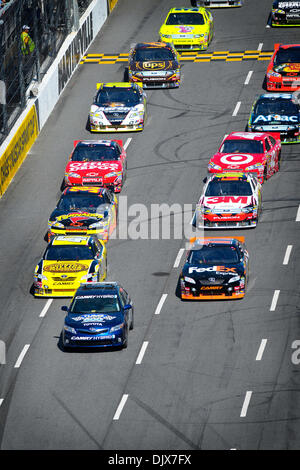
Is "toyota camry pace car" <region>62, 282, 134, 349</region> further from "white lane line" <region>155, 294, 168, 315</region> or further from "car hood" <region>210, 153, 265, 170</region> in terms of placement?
"car hood" <region>210, 153, 265, 170</region>

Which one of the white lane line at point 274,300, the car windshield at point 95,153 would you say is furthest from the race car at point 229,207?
the car windshield at point 95,153

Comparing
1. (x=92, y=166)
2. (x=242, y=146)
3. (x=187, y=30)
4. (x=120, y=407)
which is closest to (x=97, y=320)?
(x=120, y=407)

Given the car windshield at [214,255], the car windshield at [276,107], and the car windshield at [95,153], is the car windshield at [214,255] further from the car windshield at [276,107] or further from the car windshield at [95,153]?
the car windshield at [276,107]

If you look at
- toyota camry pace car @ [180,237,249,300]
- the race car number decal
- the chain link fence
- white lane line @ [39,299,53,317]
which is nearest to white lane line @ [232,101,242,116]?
the chain link fence

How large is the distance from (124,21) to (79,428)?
36.5 metres

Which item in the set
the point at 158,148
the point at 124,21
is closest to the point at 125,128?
the point at 158,148

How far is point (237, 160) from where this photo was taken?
43406 millimetres

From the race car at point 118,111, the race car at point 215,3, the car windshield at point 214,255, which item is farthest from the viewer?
the race car at point 215,3

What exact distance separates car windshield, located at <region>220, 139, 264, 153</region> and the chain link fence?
827 centimetres

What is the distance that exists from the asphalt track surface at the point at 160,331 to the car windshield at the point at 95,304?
114 centimetres

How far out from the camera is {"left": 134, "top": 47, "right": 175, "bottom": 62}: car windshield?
51.6 metres

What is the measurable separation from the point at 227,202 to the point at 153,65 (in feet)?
44.1

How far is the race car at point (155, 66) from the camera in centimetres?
5159

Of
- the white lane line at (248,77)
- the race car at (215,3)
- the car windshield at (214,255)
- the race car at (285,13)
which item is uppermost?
the car windshield at (214,255)
